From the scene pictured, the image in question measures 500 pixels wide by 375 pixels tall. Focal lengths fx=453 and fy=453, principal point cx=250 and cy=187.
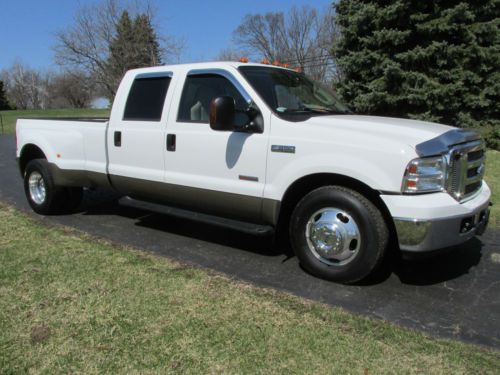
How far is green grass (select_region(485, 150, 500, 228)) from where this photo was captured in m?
5.99

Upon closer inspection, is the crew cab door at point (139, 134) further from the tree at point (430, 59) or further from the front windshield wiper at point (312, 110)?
the tree at point (430, 59)

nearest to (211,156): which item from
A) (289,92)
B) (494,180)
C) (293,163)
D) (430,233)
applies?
(293,163)

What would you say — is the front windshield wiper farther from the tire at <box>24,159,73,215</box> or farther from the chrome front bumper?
the tire at <box>24,159,73,215</box>

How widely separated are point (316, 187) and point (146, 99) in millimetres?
2269

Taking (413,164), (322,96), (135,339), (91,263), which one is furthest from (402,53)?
(135,339)

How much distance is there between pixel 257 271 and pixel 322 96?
210 centimetres

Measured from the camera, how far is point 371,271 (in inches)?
147

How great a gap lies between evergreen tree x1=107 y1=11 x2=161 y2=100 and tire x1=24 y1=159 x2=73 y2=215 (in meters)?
28.3

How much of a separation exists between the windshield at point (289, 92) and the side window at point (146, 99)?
1.02 meters

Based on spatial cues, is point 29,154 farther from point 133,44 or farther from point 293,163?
point 133,44

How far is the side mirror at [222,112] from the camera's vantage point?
396 cm

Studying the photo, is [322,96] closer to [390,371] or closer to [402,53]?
[390,371]

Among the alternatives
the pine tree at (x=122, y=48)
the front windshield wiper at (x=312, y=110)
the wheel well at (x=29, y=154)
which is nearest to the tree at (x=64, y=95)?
the pine tree at (x=122, y=48)

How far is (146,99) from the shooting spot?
5105mm
